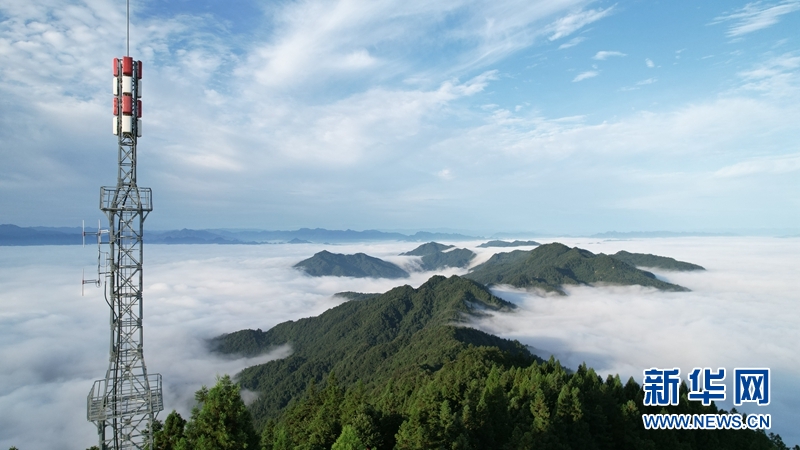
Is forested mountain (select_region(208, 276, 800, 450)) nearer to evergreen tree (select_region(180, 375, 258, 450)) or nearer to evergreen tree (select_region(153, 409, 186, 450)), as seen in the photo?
evergreen tree (select_region(180, 375, 258, 450))

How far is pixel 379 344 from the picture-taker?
149 meters

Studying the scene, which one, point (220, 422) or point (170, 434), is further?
point (170, 434)

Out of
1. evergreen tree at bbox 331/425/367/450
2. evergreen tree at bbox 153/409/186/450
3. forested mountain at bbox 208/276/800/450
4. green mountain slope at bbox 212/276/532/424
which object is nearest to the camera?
evergreen tree at bbox 331/425/367/450

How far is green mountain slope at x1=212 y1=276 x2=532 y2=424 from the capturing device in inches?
4717

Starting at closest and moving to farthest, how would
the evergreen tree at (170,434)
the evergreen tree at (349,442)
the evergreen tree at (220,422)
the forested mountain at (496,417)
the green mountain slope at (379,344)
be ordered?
the evergreen tree at (220,422)
the evergreen tree at (349,442)
the evergreen tree at (170,434)
the forested mountain at (496,417)
the green mountain slope at (379,344)

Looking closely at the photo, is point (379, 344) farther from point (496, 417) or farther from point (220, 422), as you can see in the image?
point (220, 422)

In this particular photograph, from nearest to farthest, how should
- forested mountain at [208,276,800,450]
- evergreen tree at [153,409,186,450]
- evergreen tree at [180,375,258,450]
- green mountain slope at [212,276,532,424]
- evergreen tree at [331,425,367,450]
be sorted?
1. evergreen tree at [180,375,258,450]
2. evergreen tree at [331,425,367,450]
3. evergreen tree at [153,409,186,450]
4. forested mountain at [208,276,800,450]
5. green mountain slope at [212,276,532,424]

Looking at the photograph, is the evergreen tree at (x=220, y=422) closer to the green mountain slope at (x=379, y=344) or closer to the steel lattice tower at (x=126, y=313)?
the steel lattice tower at (x=126, y=313)

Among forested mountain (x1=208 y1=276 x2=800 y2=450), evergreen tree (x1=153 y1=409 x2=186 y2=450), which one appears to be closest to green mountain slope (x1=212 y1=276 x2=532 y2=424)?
forested mountain (x1=208 y1=276 x2=800 y2=450)

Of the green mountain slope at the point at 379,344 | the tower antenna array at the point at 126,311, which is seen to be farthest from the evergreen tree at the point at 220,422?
the green mountain slope at the point at 379,344

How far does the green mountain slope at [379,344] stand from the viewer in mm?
119812

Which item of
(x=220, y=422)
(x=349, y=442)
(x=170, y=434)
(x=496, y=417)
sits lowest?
(x=496, y=417)

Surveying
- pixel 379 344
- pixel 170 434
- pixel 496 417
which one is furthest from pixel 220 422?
pixel 379 344

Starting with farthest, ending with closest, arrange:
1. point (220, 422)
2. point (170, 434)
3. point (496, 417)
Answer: point (496, 417) → point (170, 434) → point (220, 422)
